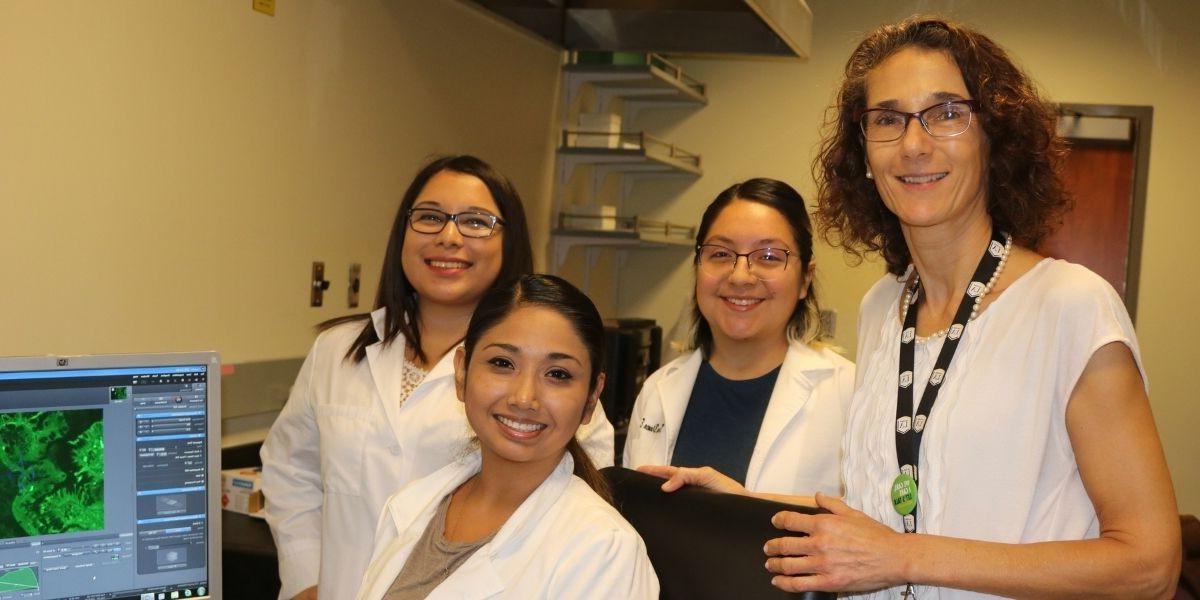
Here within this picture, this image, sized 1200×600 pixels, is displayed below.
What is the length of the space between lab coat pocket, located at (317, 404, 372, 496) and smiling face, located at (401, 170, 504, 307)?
24 centimetres

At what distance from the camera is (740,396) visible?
1.97m

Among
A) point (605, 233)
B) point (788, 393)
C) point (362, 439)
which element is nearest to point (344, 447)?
point (362, 439)

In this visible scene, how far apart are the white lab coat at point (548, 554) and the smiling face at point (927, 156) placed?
0.54 m

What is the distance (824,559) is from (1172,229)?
3907 mm

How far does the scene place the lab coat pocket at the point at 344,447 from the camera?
1.83 metres

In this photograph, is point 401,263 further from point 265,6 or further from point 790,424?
point 265,6

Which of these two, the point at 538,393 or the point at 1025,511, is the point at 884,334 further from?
the point at 538,393

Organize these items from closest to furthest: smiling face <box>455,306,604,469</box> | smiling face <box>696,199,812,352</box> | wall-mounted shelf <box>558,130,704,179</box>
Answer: smiling face <box>455,306,604,469</box> < smiling face <box>696,199,812,352</box> < wall-mounted shelf <box>558,130,704,179</box>

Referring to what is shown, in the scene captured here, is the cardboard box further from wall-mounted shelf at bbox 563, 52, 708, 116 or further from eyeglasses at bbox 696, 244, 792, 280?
wall-mounted shelf at bbox 563, 52, 708, 116

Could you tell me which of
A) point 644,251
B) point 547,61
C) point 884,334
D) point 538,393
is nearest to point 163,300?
point 538,393

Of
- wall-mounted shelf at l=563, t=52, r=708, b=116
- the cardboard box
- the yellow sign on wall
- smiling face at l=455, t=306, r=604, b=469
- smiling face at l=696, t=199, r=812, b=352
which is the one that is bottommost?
the cardboard box

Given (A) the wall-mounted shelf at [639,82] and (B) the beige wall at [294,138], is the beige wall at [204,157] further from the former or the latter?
(A) the wall-mounted shelf at [639,82]

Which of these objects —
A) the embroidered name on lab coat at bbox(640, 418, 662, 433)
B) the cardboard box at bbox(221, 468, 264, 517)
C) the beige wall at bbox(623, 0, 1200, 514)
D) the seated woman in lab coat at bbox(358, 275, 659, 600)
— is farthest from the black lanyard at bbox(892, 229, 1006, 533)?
the beige wall at bbox(623, 0, 1200, 514)

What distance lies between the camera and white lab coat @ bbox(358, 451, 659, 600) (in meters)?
1.35
